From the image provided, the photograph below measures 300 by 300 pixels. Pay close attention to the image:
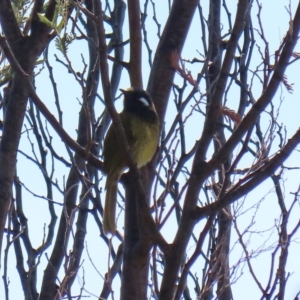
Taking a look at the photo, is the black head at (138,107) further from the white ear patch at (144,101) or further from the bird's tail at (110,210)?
the bird's tail at (110,210)

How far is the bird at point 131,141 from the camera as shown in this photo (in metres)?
4.22

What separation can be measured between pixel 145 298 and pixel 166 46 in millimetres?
1160

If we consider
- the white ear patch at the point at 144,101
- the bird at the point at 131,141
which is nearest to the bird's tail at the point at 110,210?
the bird at the point at 131,141

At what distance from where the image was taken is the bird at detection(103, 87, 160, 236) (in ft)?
13.9

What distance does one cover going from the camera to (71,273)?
370 centimetres

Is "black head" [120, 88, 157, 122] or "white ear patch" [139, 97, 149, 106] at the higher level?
"black head" [120, 88, 157, 122]

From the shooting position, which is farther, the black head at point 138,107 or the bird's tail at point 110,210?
the black head at point 138,107

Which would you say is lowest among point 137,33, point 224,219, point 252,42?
point 224,219

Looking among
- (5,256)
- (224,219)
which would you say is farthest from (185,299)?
(5,256)

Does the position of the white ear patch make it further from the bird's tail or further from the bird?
the bird's tail

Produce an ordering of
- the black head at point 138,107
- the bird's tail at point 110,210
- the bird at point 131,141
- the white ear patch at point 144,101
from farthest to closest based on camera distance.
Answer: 1. the black head at point 138,107
2. the white ear patch at point 144,101
3. the bird at point 131,141
4. the bird's tail at point 110,210

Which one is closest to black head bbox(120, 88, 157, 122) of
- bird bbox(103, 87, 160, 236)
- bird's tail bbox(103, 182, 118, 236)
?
bird bbox(103, 87, 160, 236)

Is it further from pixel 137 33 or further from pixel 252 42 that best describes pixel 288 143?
pixel 252 42

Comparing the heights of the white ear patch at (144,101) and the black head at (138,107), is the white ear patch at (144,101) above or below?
below
